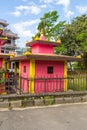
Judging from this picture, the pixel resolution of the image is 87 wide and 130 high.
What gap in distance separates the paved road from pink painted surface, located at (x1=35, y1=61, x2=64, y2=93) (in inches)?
111

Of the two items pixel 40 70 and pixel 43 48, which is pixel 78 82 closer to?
pixel 40 70

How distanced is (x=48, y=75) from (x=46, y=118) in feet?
16.0

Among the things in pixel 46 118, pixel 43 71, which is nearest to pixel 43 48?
pixel 43 71

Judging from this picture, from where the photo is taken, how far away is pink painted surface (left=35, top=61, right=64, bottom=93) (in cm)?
1138

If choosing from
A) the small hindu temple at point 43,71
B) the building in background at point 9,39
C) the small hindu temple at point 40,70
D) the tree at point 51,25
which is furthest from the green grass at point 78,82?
the building in background at point 9,39

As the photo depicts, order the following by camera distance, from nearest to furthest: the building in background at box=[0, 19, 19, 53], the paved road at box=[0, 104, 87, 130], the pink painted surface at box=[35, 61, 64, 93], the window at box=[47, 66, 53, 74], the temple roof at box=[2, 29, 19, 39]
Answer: the paved road at box=[0, 104, 87, 130]
the pink painted surface at box=[35, 61, 64, 93]
the window at box=[47, 66, 53, 74]
the building in background at box=[0, 19, 19, 53]
the temple roof at box=[2, 29, 19, 39]

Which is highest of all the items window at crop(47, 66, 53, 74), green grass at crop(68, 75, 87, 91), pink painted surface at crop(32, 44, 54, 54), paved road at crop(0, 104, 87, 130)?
pink painted surface at crop(32, 44, 54, 54)

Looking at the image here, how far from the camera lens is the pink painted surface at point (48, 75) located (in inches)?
448

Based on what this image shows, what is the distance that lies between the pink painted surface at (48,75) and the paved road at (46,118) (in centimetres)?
282

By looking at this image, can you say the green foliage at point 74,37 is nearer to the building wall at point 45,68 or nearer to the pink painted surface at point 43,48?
the pink painted surface at point 43,48

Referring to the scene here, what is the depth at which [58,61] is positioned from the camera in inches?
472

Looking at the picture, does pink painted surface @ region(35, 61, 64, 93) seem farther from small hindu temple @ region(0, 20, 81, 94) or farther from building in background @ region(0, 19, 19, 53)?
building in background @ region(0, 19, 19, 53)

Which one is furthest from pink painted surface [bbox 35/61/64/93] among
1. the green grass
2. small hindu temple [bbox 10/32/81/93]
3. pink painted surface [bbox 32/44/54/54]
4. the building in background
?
the building in background

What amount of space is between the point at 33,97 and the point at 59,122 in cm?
287
